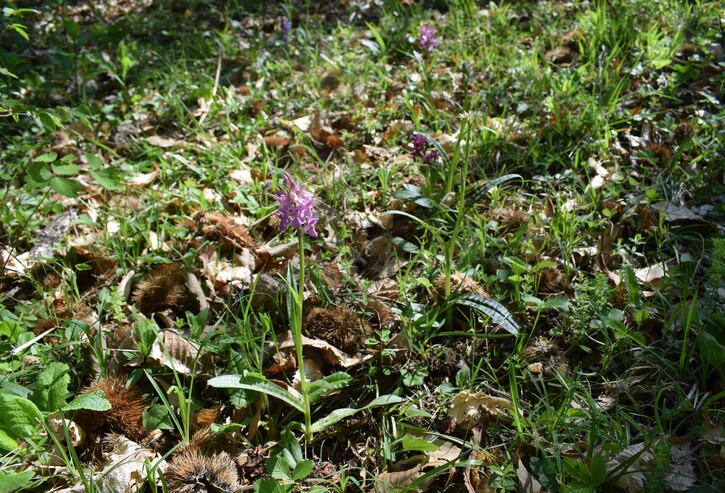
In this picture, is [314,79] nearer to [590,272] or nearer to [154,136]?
[154,136]

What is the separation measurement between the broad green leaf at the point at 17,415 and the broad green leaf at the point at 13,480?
0.46ft

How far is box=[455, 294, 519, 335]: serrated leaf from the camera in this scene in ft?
6.28

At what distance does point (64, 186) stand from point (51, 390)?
86 centimetres

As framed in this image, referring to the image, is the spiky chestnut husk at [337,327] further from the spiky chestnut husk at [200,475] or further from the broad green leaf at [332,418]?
the spiky chestnut husk at [200,475]

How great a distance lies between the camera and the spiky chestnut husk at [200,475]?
1.56 meters

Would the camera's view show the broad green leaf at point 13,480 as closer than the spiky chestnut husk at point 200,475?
Yes

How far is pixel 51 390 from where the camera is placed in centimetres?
172

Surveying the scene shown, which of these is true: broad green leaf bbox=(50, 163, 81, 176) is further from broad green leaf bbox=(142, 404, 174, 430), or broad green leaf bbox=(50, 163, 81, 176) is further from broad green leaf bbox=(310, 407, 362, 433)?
broad green leaf bbox=(310, 407, 362, 433)

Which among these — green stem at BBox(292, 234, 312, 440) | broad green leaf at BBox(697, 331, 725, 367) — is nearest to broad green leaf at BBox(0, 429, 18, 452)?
green stem at BBox(292, 234, 312, 440)

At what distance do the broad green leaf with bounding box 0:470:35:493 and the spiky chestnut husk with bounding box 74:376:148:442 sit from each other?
242 millimetres

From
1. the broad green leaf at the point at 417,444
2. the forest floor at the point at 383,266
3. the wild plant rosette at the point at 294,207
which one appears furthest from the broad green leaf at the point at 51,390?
the broad green leaf at the point at 417,444

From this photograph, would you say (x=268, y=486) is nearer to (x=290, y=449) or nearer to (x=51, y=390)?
(x=290, y=449)

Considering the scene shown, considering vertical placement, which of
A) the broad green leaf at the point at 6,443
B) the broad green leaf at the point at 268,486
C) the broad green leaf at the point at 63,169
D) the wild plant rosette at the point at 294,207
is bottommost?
the broad green leaf at the point at 268,486

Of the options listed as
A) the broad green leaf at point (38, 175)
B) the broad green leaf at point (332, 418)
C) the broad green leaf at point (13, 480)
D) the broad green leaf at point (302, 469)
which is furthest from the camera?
the broad green leaf at point (38, 175)
